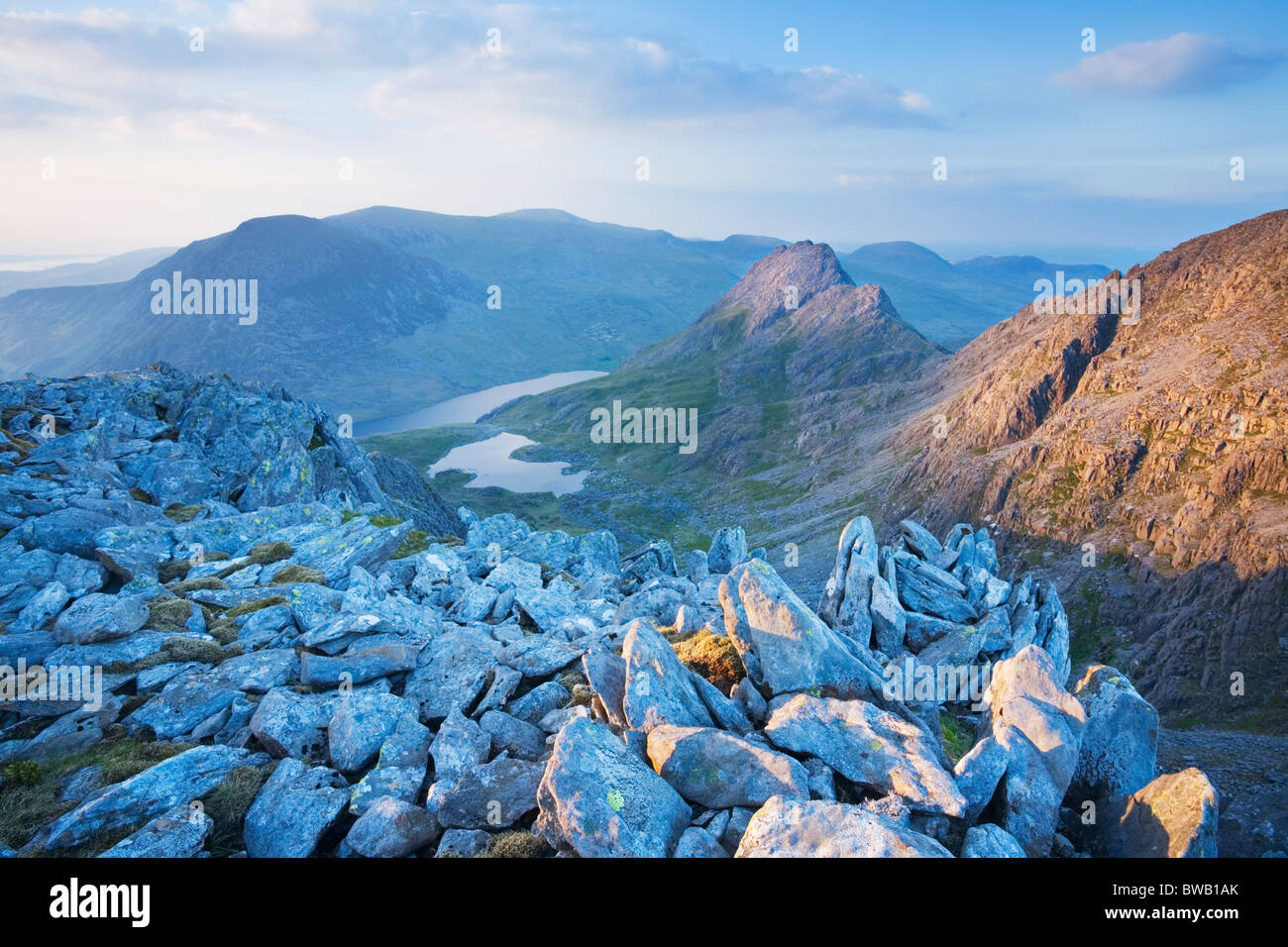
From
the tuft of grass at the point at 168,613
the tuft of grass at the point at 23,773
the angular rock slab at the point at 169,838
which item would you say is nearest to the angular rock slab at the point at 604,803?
the angular rock slab at the point at 169,838

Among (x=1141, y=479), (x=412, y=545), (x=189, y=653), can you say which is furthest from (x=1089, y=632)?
(x=189, y=653)

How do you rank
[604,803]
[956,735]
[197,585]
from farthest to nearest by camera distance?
1. [197,585]
2. [956,735]
3. [604,803]

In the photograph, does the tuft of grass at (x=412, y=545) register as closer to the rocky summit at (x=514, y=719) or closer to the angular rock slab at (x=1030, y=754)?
the rocky summit at (x=514, y=719)

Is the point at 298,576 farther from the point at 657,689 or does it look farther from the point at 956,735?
the point at 956,735

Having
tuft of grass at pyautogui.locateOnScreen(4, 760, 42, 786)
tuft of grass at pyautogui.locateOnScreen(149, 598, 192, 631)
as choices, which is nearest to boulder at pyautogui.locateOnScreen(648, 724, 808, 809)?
tuft of grass at pyautogui.locateOnScreen(4, 760, 42, 786)

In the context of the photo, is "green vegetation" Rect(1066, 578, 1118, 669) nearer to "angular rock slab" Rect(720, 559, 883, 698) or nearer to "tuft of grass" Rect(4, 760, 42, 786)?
"angular rock slab" Rect(720, 559, 883, 698)
